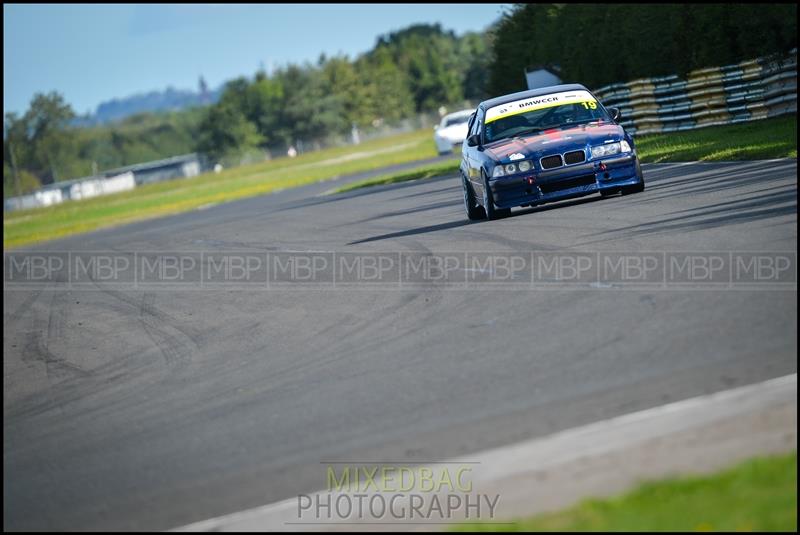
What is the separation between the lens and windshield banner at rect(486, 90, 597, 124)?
16375 millimetres

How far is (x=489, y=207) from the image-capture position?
52.0 feet

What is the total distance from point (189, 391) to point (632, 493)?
462cm

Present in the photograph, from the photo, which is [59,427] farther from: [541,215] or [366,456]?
[541,215]

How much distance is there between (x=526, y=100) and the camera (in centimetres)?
1655

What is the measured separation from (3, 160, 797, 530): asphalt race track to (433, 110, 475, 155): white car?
1233 inches

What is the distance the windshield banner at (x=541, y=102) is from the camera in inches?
645

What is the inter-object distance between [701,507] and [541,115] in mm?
12412

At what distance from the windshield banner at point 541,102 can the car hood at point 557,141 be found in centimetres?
72

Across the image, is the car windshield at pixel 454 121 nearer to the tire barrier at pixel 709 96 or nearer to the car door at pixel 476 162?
the tire barrier at pixel 709 96

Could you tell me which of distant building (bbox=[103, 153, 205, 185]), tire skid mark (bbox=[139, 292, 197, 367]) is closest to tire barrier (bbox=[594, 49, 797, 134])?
tire skid mark (bbox=[139, 292, 197, 367])

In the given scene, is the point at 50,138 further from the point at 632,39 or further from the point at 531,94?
the point at 531,94
